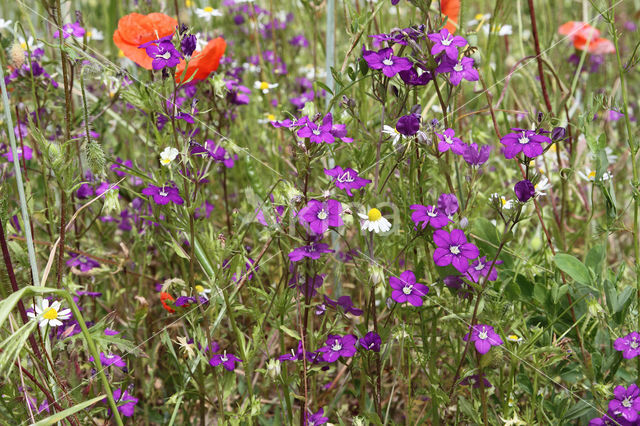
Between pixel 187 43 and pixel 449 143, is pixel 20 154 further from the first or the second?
pixel 449 143

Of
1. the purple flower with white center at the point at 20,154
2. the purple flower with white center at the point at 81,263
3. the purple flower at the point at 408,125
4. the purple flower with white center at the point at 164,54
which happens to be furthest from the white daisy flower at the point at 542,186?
the purple flower with white center at the point at 20,154

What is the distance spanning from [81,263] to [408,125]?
3.24 feet

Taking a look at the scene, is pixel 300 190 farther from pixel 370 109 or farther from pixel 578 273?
pixel 370 109

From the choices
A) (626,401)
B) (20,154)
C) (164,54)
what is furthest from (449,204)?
(20,154)

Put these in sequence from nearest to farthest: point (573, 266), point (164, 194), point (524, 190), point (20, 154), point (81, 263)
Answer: point (524, 190), point (164, 194), point (573, 266), point (81, 263), point (20, 154)

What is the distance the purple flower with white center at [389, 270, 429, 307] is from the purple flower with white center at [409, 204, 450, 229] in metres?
0.11

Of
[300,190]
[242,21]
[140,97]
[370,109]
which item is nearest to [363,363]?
[300,190]

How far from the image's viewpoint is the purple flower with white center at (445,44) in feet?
4.17

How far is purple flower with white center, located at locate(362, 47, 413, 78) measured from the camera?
1273 millimetres

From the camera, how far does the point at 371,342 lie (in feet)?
4.42

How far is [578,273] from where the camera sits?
1479 millimetres

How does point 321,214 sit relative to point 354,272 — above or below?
above

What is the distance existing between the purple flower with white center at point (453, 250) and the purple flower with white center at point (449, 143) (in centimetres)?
15

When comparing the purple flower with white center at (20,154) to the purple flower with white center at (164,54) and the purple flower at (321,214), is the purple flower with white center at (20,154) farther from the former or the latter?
the purple flower at (321,214)
